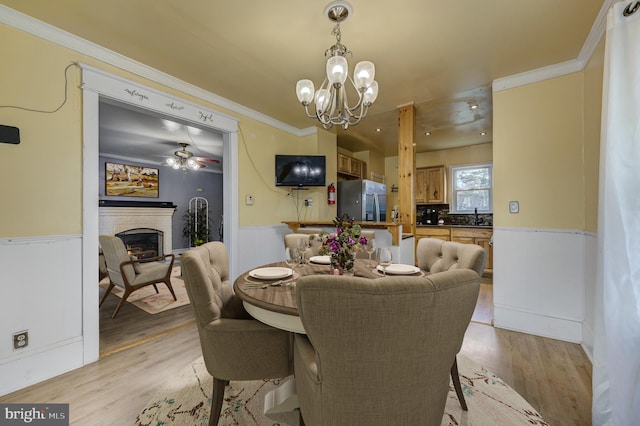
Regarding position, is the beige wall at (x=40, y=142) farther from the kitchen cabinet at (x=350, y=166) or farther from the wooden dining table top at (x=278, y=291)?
the kitchen cabinet at (x=350, y=166)

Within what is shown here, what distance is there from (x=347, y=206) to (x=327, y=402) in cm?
A: 373

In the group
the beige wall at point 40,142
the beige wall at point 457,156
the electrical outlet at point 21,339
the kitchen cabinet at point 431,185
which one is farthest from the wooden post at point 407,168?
the electrical outlet at point 21,339

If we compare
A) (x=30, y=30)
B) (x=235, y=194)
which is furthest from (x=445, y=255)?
(x=30, y=30)

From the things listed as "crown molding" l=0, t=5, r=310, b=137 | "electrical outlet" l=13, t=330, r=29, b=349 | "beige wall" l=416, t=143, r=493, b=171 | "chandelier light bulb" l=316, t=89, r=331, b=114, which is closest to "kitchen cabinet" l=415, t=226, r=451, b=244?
"beige wall" l=416, t=143, r=493, b=171

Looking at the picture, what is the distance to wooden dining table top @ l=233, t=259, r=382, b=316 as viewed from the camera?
3.66 ft

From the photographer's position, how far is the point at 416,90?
9.42ft

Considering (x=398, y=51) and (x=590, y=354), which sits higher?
(x=398, y=51)

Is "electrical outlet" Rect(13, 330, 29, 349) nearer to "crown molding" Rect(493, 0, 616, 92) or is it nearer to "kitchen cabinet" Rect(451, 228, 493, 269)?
"crown molding" Rect(493, 0, 616, 92)

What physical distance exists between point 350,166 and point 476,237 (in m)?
2.57

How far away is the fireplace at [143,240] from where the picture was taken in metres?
5.80

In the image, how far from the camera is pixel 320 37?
198 cm

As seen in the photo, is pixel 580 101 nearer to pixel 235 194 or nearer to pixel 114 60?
pixel 235 194

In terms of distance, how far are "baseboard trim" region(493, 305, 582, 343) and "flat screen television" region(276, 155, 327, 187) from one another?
8.42 ft

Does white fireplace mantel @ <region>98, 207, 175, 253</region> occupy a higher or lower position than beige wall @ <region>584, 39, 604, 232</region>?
lower
